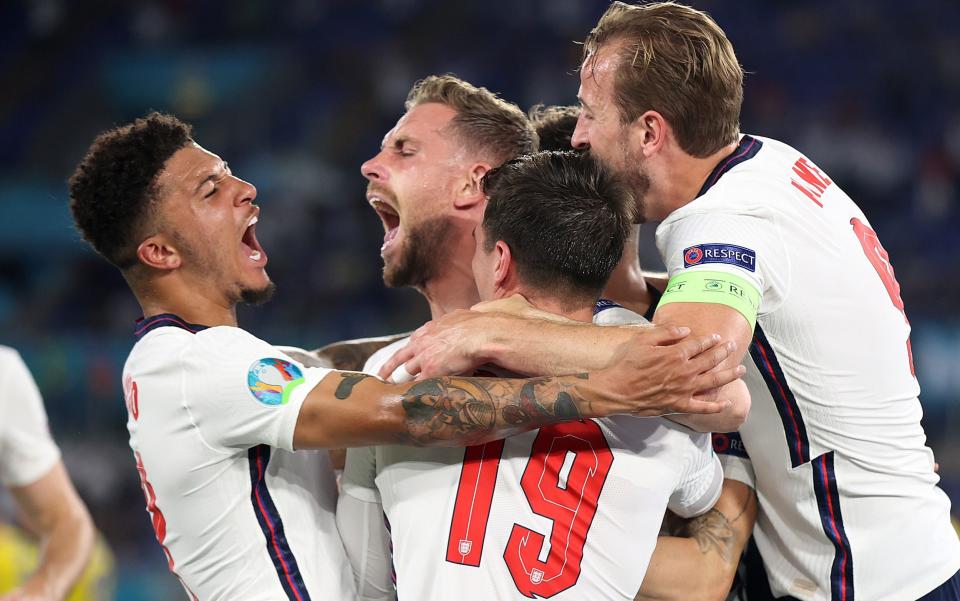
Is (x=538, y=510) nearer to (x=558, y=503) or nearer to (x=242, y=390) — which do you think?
(x=558, y=503)

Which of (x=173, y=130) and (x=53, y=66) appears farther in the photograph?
(x=53, y=66)

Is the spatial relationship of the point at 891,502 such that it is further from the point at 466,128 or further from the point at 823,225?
the point at 466,128

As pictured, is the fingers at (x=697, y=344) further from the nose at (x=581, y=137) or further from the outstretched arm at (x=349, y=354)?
the outstretched arm at (x=349, y=354)

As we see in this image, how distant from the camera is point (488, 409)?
2920 mm

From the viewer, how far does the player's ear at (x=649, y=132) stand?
362cm

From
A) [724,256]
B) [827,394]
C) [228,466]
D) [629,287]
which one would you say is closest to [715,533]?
[827,394]

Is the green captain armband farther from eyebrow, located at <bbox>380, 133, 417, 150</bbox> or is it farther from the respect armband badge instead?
eyebrow, located at <bbox>380, 133, 417, 150</bbox>

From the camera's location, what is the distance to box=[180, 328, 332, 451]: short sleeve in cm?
308

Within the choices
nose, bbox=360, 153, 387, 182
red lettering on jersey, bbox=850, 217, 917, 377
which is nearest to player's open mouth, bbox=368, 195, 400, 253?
A: nose, bbox=360, 153, 387, 182

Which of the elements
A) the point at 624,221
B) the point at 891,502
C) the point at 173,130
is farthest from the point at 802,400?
the point at 173,130

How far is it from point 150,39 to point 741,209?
50.7ft

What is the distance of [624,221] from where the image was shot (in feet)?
10.4

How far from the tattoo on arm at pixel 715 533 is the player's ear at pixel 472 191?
1695 millimetres

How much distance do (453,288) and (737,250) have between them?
5.45 ft
